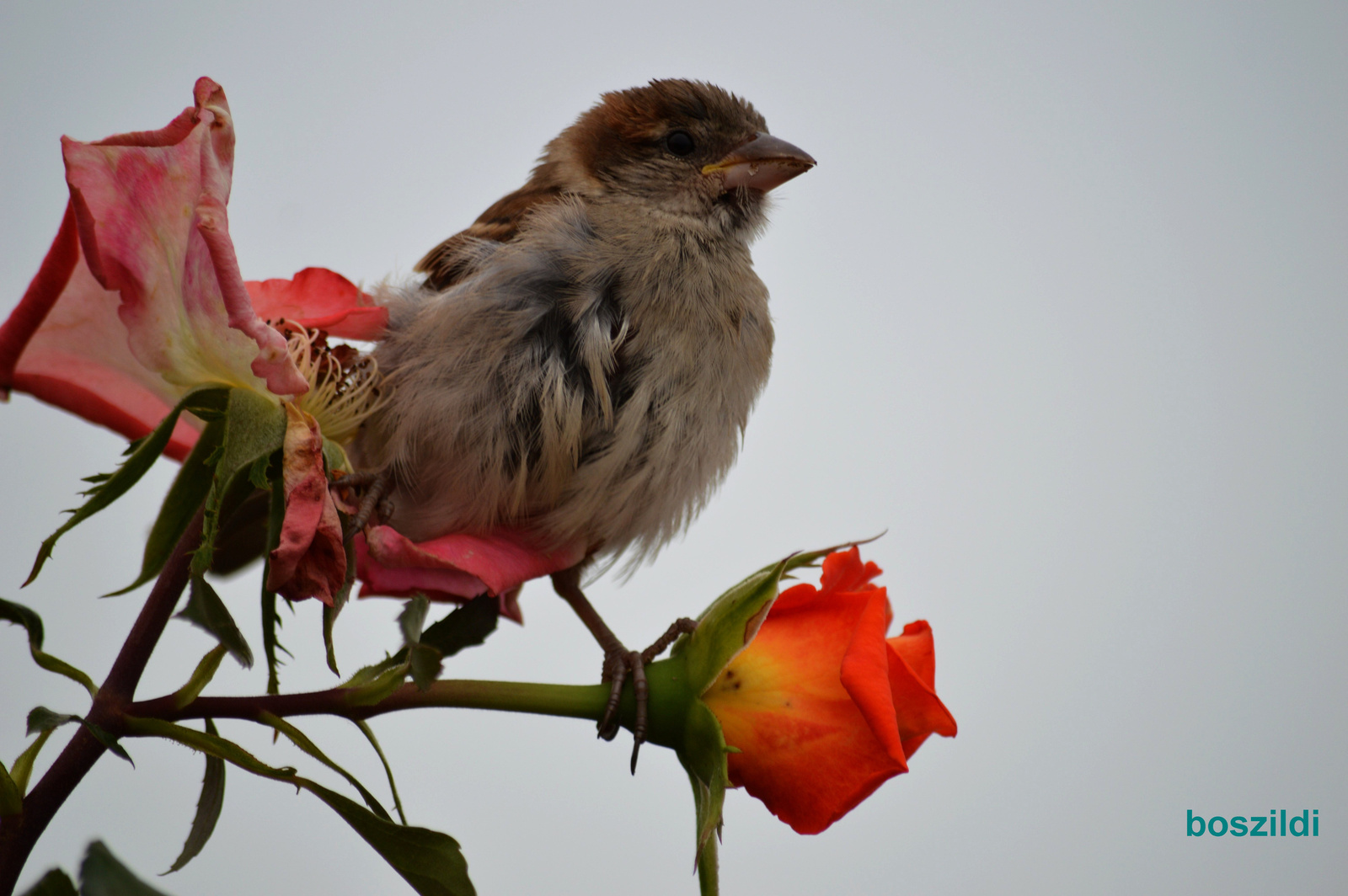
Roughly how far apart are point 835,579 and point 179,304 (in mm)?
575

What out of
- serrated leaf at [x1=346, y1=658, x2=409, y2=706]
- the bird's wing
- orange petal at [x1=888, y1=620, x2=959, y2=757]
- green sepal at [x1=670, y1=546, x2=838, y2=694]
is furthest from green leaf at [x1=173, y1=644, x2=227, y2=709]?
the bird's wing

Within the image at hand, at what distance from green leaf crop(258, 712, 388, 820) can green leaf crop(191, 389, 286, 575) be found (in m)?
0.13

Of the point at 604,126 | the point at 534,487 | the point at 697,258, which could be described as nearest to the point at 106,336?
the point at 534,487

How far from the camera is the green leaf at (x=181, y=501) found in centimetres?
84

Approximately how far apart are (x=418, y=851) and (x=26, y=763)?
314 millimetres

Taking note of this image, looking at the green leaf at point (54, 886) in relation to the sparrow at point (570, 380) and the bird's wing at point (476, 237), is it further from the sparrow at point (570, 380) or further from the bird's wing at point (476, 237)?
the bird's wing at point (476, 237)

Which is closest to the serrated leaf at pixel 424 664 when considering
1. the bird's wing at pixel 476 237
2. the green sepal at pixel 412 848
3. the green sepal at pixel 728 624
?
the green sepal at pixel 412 848

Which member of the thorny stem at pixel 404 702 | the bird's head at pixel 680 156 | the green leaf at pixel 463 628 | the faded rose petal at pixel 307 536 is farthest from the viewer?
the bird's head at pixel 680 156

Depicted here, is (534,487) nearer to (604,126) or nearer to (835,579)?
(835,579)

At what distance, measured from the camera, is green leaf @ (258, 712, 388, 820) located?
763mm

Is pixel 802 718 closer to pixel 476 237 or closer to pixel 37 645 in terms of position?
pixel 37 645

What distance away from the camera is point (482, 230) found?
4.83ft

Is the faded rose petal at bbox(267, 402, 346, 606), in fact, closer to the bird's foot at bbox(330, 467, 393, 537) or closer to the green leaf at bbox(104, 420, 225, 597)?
the green leaf at bbox(104, 420, 225, 597)

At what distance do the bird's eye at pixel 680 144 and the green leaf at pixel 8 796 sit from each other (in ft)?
4.14
